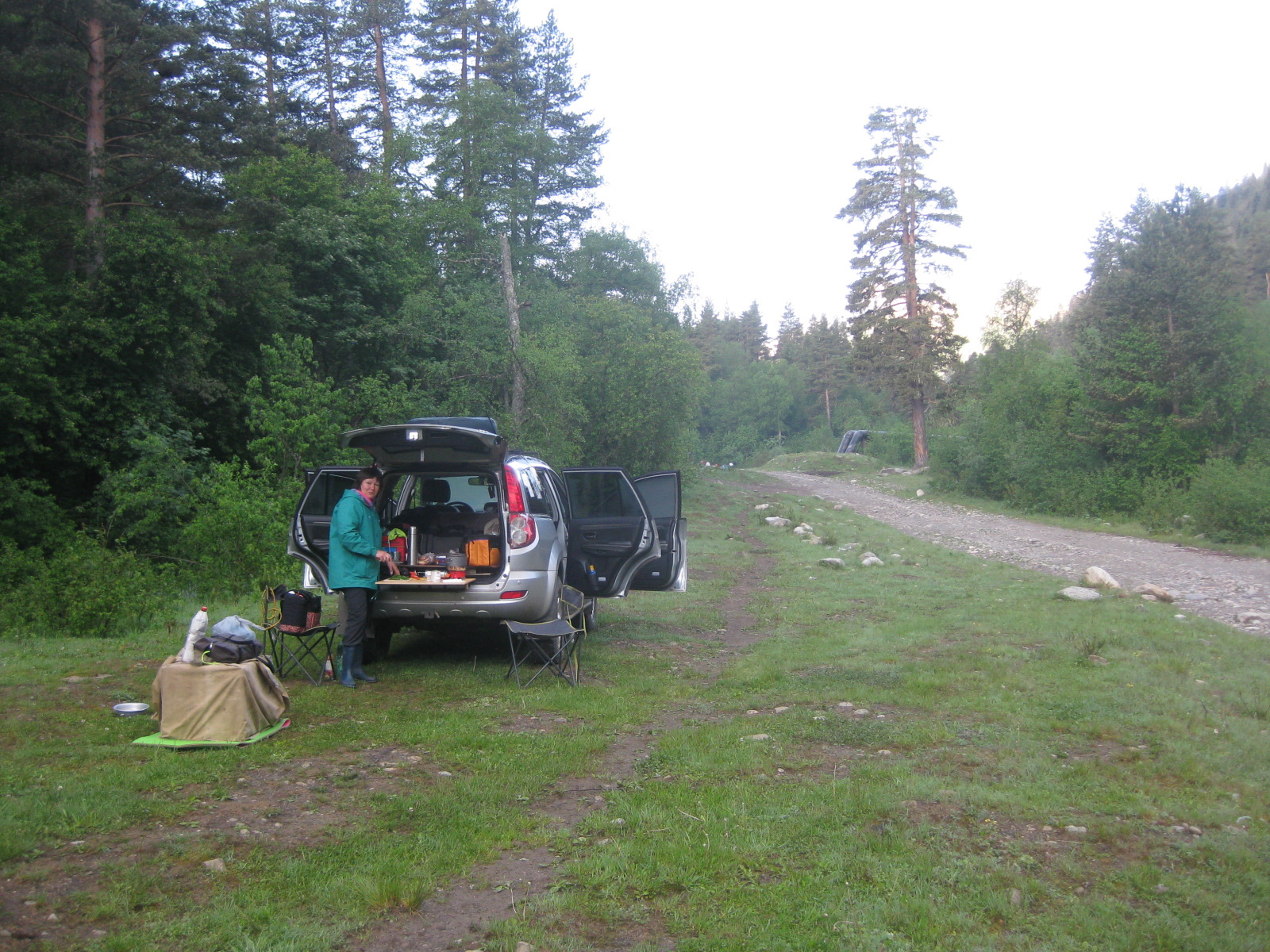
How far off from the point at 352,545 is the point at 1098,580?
10.4m

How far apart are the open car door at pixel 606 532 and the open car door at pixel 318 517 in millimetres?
2278

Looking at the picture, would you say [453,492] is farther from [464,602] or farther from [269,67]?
[269,67]

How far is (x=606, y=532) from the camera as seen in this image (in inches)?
354

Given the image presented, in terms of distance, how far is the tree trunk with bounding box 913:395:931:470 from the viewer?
3934 cm

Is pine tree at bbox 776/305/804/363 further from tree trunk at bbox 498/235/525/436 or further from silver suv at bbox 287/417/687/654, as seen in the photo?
silver suv at bbox 287/417/687/654

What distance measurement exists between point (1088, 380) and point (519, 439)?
17777 millimetres

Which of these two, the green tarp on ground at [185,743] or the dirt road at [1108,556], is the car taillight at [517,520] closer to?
the green tarp on ground at [185,743]

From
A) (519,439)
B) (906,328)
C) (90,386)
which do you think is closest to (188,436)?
(90,386)

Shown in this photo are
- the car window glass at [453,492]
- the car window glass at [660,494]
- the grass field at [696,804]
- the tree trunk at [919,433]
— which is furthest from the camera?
the tree trunk at [919,433]

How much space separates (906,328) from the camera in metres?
38.2

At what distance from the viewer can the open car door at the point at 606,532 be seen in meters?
8.63

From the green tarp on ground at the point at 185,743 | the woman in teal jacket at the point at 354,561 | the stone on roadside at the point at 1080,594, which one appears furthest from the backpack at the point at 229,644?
the stone on roadside at the point at 1080,594

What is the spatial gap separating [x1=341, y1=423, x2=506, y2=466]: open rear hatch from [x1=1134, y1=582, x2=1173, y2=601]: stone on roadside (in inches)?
359

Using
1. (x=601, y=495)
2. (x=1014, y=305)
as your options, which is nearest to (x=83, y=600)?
(x=601, y=495)
